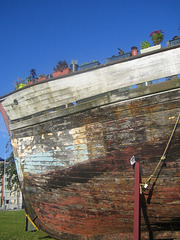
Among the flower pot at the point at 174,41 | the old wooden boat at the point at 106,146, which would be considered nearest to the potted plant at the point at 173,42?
the flower pot at the point at 174,41

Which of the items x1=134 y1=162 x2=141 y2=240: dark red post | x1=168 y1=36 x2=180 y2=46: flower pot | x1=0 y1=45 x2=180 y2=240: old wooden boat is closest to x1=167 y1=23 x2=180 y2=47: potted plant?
x1=168 y1=36 x2=180 y2=46: flower pot

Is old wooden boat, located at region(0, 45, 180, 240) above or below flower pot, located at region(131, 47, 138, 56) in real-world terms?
below

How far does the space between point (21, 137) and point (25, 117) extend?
Result: 643 millimetres

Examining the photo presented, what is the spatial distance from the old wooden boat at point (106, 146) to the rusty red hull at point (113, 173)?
0.02 meters

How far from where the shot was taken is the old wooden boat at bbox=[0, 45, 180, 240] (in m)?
4.58

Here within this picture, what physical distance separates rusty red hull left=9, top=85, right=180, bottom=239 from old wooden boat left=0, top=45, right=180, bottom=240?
2 cm

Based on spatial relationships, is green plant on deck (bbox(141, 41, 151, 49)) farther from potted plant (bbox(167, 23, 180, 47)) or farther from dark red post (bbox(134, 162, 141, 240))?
dark red post (bbox(134, 162, 141, 240))

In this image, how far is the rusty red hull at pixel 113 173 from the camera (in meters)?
4.54

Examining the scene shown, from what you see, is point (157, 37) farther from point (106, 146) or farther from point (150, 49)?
point (106, 146)

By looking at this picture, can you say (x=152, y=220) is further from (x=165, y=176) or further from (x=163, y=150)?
(x=163, y=150)

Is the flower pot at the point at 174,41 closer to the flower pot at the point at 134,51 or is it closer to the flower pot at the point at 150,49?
the flower pot at the point at 150,49

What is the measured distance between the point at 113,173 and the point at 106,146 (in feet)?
2.02

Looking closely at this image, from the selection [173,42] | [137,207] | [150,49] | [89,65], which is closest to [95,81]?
[89,65]

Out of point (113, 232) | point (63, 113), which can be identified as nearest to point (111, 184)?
point (113, 232)
